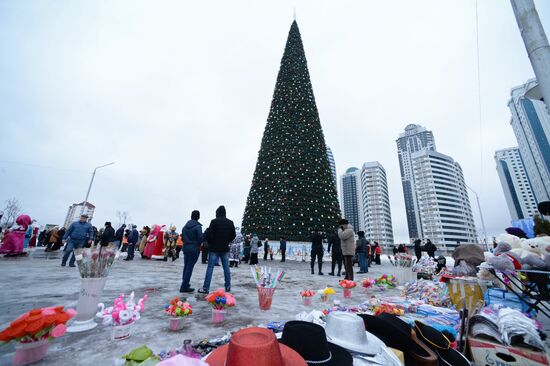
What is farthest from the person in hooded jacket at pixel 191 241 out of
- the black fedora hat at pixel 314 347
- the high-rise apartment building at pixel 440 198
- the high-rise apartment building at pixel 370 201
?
the high-rise apartment building at pixel 440 198

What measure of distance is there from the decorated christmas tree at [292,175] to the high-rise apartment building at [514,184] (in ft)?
334

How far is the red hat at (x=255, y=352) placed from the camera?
3.48 feet

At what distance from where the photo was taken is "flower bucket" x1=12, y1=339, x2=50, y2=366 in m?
1.86

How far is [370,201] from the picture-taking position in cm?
10406

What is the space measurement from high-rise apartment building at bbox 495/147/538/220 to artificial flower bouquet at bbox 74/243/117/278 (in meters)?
115

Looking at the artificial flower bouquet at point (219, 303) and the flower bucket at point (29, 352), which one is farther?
the artificial flower bouquet at point (219, 303)

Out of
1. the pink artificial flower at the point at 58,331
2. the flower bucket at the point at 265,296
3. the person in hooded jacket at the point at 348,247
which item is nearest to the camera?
the pink artificial flower at the point at 58,331

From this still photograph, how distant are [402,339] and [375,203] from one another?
111 meters

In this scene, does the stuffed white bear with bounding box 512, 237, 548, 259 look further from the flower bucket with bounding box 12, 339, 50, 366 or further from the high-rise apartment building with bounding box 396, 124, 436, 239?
the high-rise apartment building with bounding box 396, 124, 436, 239

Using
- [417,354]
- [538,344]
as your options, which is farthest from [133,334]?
[538,344]

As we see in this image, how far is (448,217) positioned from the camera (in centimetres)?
9312

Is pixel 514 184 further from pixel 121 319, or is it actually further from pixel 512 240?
pixel 121 319

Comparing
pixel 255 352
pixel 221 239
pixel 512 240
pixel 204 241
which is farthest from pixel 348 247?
pixel 255 352

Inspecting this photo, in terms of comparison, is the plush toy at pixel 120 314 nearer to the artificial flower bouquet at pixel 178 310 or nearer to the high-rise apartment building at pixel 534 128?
→ the artificial flower bouquet at pixel 178 310
